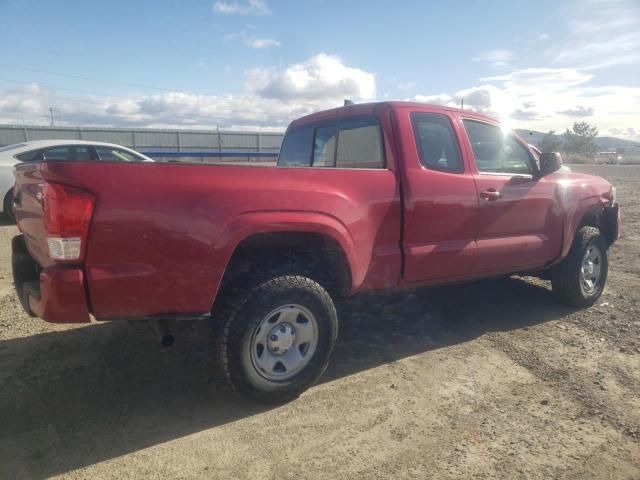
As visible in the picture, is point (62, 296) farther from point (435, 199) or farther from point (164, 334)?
point (435, 199)

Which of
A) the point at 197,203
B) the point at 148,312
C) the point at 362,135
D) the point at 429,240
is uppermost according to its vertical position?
the point at 362,135

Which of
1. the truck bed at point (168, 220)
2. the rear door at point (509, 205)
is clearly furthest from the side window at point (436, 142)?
the truck bed at point (168, 220)

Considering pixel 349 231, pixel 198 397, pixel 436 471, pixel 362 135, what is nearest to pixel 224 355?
pixel 198 397

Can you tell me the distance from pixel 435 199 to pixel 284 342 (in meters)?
1.56

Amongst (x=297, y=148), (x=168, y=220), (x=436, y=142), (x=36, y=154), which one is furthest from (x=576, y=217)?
(x=36, y=154)

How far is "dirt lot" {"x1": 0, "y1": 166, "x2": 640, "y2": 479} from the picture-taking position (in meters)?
2.41

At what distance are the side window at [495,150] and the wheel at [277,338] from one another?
2.00 m

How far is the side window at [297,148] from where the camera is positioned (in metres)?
4.30

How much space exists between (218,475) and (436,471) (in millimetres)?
1111

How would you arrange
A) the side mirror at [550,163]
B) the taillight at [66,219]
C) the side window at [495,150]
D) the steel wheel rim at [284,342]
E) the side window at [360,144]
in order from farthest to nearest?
the side mirror at [550,163] < the side window at [495,150] < the side window at [360,144] < the steel wheel rim at [284,342] < the taillight at [66,219]

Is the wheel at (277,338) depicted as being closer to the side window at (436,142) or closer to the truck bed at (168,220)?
the truck bed at (168,220)

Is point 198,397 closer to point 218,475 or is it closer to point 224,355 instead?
point 224,355

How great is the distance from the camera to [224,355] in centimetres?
276

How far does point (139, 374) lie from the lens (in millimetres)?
3316
